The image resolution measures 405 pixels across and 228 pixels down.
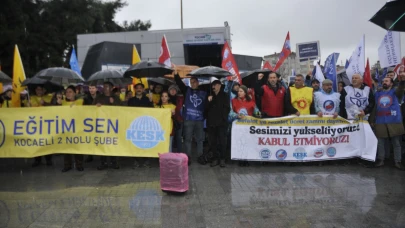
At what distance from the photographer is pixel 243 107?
751 centimetres

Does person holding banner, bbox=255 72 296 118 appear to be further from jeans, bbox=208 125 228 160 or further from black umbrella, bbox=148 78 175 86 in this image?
black umbrella, bbox=148 78 175 86

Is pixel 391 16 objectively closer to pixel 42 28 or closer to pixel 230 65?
pixel 230 65

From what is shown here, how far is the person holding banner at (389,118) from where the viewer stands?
7.09 metres

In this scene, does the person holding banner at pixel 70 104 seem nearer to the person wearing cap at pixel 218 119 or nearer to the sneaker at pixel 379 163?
the person wearing cap at pixel 218 119

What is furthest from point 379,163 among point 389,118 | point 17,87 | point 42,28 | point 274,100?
point 42,28

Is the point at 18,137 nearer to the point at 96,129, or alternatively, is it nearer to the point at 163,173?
the point at 96,129

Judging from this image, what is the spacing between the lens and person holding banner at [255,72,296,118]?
746 centimetres

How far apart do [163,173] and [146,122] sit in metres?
2.08

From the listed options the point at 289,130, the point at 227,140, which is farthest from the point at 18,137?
the point at 289,130

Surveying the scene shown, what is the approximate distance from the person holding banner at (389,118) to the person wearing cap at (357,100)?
0.17m

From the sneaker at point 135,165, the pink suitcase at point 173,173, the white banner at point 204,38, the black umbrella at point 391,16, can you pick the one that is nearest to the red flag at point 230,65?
the sneaker at point 135,165

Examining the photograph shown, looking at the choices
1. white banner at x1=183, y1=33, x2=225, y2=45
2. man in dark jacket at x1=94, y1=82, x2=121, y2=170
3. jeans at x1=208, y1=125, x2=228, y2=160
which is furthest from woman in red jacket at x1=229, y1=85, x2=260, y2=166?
white banner at x1=183, y1=33, x2=225, y2=45

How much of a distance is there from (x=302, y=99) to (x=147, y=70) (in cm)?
381

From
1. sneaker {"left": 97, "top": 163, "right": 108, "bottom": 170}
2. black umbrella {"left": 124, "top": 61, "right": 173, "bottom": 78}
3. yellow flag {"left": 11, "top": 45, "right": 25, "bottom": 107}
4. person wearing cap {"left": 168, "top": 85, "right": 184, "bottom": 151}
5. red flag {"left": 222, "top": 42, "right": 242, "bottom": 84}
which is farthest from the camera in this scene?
red flag {"left": 222, "top": 42, "right": 242, "bottom": 84}
